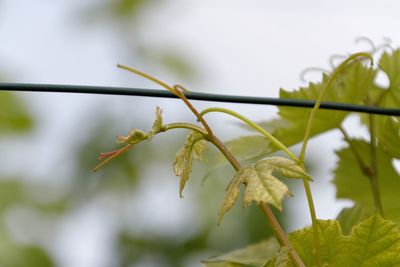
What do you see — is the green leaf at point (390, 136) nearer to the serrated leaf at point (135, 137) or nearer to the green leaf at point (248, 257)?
the green leaf at point (248, 257)

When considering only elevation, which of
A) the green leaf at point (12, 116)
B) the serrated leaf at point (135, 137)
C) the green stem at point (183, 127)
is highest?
the green leaf at point (12, 116)

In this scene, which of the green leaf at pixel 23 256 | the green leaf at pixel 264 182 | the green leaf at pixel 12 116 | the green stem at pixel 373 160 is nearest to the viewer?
the green leaf at pixel 264 182

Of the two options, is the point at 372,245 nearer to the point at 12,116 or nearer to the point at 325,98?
the point at 325,98

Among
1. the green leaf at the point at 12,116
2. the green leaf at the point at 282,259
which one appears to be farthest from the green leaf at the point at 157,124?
the green leaf at the point at 12,116

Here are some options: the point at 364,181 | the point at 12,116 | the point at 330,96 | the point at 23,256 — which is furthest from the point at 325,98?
the point at 12,116

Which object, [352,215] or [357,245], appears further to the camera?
[352,215]
